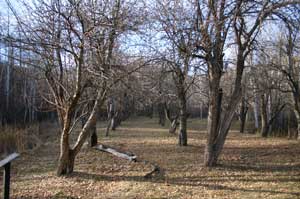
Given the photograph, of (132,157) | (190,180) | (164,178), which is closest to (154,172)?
(164,178)

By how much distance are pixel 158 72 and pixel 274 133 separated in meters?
12.0

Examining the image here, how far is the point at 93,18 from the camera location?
633 centimetres

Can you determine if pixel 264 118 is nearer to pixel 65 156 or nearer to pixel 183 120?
pixel 183 120

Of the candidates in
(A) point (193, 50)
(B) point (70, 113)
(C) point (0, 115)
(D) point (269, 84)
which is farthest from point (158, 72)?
(C) point (0, 115)

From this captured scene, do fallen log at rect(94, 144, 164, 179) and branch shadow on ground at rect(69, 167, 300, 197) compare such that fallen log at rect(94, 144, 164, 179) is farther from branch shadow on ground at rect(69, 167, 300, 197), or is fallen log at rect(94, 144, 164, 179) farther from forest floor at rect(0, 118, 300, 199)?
branch shadow on ground at rect(69, 167, 300, 197)

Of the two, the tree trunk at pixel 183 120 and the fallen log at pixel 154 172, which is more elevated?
the tree trunk at pixel 183 120

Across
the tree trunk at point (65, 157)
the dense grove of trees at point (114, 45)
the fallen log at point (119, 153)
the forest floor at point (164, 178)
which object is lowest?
the forest floor at point (164, 178)

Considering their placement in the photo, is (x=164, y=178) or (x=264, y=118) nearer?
(x=164, y=178)

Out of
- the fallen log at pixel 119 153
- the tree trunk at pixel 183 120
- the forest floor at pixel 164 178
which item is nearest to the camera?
the forest floor at pixel 164 178

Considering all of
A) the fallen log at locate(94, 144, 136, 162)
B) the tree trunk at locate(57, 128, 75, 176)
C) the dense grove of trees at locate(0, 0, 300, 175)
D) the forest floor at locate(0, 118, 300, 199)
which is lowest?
the forest floor at locate(0, 118, 300, 199)

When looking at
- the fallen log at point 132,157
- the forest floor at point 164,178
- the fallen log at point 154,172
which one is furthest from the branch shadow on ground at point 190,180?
the fallen log at point 132,157

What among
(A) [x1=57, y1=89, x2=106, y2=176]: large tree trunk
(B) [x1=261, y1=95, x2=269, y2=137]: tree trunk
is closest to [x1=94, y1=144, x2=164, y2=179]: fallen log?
(A) [x1=57, y1=89, x2=106, y2=176]: large tree trunk

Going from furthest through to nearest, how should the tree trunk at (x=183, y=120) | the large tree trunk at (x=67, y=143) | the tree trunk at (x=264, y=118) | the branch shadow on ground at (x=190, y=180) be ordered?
the tree trunk at (x=264, y=118) → the tree trunk at (x=183, y=120) → the large tree trunk at (x=67, y=143) → the branch shadow on ground at (x=190, y=180)

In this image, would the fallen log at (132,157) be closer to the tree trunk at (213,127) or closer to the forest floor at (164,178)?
the forest floor at (164,178)
